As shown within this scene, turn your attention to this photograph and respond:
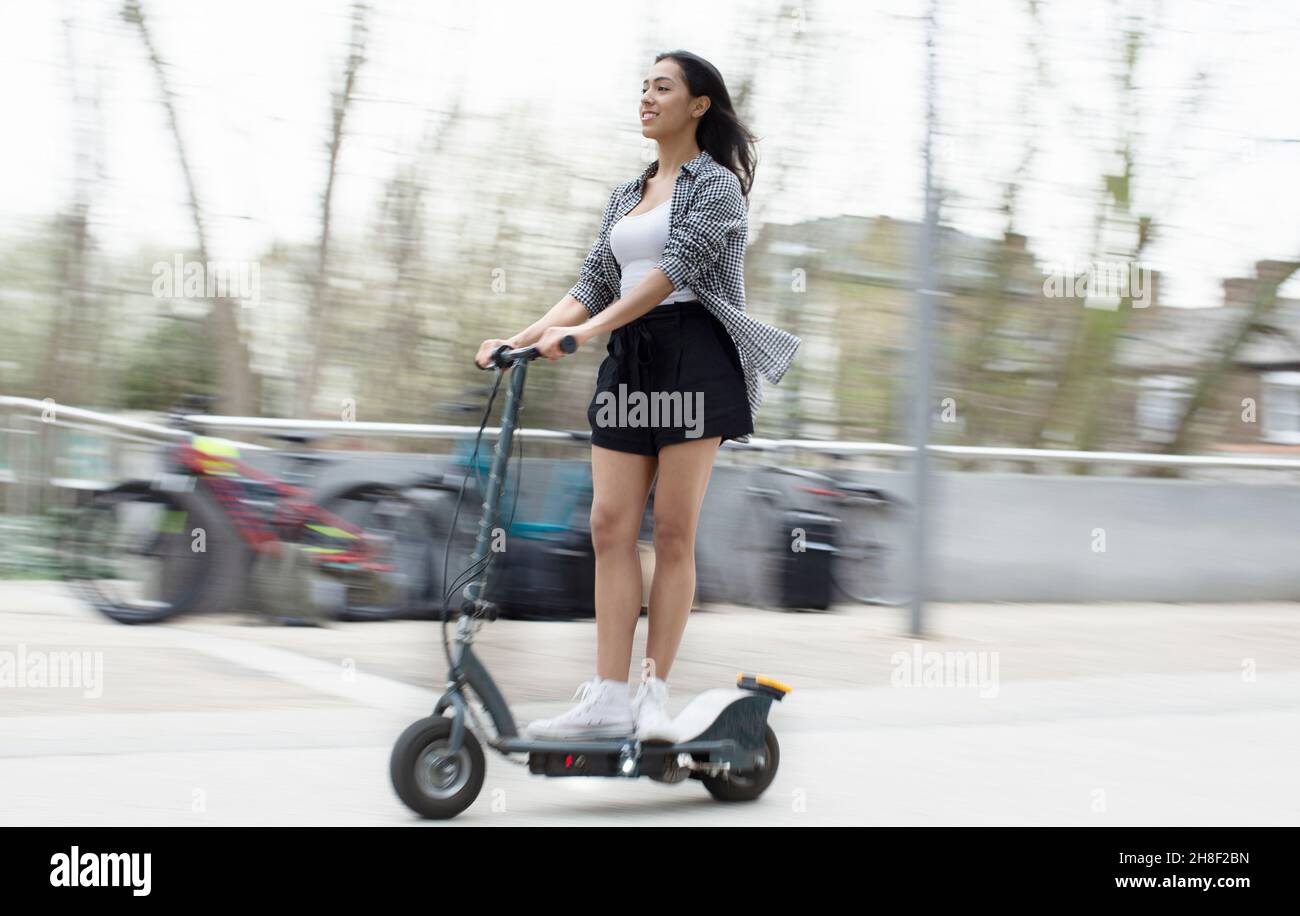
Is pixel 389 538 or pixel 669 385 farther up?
pixel 669 385

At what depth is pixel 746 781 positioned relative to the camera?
390 centimetres

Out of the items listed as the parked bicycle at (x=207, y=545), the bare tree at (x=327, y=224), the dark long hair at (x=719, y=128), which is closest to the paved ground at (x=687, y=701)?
the parked bicycle at (x=207, y=545)

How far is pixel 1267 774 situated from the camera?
440cm

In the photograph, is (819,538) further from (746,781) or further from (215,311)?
(746,781)

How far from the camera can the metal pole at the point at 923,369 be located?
819cm

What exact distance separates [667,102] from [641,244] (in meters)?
0.37

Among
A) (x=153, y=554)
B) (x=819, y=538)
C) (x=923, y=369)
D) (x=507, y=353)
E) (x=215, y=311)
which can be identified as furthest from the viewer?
(x=819, y=538)

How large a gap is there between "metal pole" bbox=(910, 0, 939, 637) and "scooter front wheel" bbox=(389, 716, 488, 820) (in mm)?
5003

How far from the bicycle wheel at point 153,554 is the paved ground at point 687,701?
19 centimetres

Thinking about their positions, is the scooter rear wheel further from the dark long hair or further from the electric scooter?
the dark long hair

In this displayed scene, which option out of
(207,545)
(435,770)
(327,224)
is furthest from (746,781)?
(327,224)

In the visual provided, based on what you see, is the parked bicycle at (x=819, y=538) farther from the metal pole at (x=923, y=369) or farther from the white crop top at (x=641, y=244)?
the white crop top at (x=641, y=244)

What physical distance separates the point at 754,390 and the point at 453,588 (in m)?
0.94
